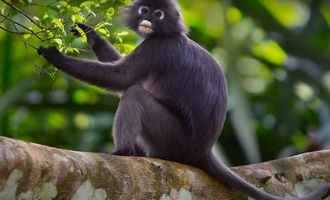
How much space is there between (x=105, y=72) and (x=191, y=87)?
1.54 feet

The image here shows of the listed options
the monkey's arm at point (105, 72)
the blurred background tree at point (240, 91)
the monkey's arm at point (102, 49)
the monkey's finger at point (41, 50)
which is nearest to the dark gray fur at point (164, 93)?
the monkey's arm at point (105, 72)

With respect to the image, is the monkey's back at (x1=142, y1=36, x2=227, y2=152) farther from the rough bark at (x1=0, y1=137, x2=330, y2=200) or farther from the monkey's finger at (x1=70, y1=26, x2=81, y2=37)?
the monkey's finger at (x1=70, y1=26, x2=81, y2=37)

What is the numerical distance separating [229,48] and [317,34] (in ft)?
3.70

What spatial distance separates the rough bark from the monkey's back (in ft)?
1.15

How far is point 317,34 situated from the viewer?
22.8 feet

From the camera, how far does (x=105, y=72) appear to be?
4574 mm

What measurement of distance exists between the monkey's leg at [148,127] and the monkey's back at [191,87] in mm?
70

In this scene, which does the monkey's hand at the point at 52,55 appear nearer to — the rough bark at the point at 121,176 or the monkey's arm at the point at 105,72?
the monkey's arm at the point at 105,72

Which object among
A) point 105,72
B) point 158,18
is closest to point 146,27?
point 158,18

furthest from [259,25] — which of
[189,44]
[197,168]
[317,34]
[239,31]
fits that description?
[197,168]

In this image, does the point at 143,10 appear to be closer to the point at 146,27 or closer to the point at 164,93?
the point at 146,27

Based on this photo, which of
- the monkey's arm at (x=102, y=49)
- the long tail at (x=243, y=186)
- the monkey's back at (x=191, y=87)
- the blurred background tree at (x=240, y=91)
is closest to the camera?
the long tail at (x=243, y=186)

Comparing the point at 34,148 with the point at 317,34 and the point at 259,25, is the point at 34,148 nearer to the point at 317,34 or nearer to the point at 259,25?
the point at 259,25

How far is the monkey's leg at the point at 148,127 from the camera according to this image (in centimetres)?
427
